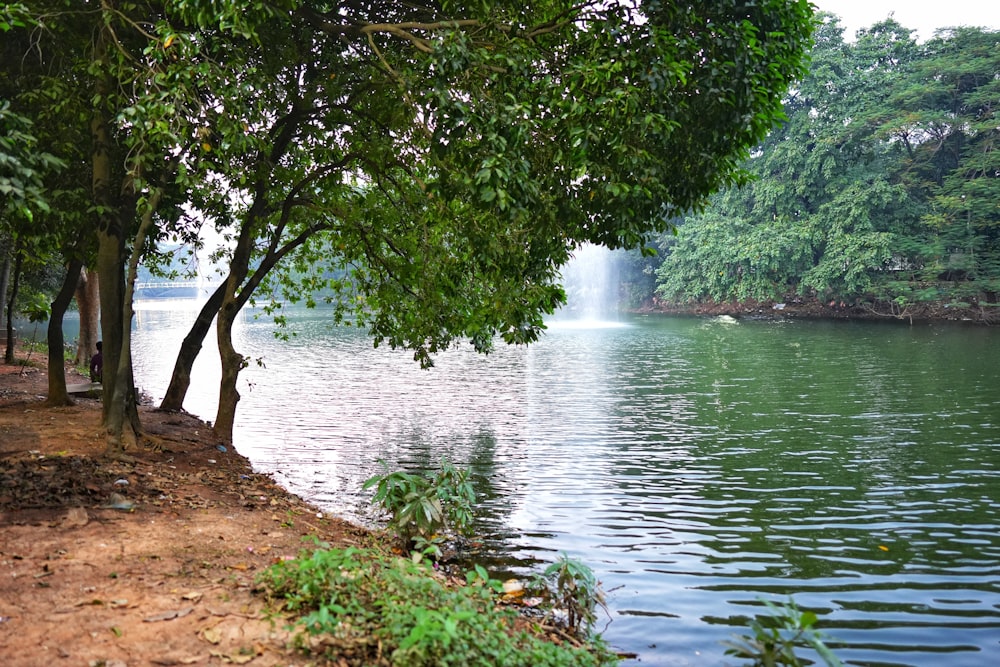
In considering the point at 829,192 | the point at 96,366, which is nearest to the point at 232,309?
the point at 96,366

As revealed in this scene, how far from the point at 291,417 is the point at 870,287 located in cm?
4398

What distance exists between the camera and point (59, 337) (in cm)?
1577

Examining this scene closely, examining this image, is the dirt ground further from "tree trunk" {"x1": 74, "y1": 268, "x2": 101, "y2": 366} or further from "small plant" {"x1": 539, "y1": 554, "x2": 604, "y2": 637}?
"tree trunk" {"x1": 74, "y1": 268, "x2": 101, "y2": 366}

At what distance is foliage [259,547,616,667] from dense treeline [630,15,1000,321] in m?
50.1

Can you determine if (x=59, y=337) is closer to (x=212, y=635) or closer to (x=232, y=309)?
(x=232, y=309)

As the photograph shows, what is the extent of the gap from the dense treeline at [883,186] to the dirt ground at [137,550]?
47257 millimetres

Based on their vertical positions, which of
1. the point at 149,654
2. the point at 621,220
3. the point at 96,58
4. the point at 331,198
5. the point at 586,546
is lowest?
the point at 586,546

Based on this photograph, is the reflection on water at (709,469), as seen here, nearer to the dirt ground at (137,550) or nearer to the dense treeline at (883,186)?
the dirt ground at (137,550)

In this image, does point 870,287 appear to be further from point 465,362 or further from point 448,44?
point 448,44

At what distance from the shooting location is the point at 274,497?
10703 mm

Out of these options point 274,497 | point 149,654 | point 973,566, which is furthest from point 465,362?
point 149,654

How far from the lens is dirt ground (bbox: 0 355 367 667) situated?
4.91 metres

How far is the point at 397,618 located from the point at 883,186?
174 ft

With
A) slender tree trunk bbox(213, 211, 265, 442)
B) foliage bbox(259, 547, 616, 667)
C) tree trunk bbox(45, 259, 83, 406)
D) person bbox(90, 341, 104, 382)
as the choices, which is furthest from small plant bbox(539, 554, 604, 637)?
person bbox(90, 341, 104, 382)
